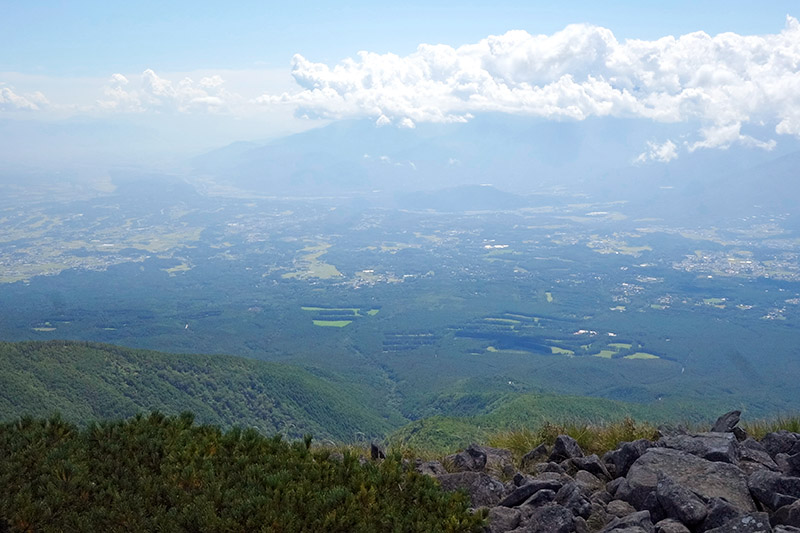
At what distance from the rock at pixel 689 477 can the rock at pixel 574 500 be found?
744 millimetres

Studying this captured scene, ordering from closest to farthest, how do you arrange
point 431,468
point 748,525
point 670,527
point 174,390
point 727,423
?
1. point 748,525
2. point 670,527
3. point 431,468
4. point 727,423
5. point 174,390

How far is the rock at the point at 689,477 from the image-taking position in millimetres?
8359

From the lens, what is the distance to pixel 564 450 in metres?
10.7

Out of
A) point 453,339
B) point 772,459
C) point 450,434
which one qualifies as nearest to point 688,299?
point 453,339

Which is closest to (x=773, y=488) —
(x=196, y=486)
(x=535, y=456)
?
(x=535, y=456)

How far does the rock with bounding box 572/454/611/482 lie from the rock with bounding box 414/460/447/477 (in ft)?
7.23

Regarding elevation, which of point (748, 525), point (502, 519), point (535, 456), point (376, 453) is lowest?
point (535, 456)

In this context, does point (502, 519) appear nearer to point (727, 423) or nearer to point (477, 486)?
point (477, 486)

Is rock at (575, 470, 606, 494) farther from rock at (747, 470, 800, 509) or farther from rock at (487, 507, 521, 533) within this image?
rock at (747, 470, 800, 509)

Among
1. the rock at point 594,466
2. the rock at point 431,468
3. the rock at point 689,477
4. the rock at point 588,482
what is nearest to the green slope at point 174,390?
the rock at point 431,468

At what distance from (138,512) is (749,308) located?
19896 cm

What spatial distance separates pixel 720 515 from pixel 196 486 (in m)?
6.54

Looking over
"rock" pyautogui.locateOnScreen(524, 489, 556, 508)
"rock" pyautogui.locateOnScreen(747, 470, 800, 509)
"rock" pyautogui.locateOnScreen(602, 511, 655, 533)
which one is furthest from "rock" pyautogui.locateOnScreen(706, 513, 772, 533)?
"rock" pyautogui.locateOnScreen(524, 489, 556, 508)

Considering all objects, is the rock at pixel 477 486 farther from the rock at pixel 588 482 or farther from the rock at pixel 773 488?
the rock at pixel 773 488
